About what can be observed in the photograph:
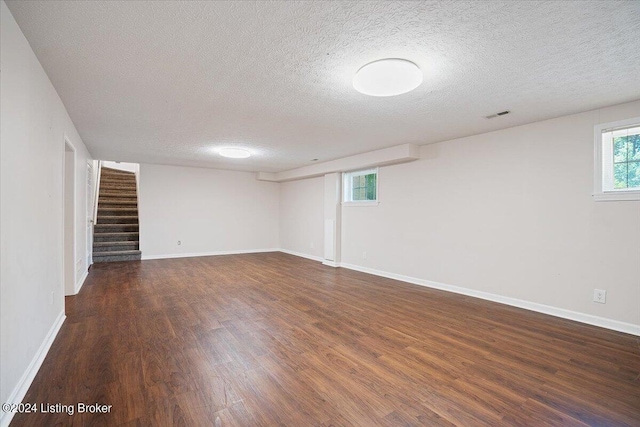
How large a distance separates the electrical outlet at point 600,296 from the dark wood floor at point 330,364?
0.31 m

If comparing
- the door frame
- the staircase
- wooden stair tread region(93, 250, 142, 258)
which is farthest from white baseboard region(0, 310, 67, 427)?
the staircase

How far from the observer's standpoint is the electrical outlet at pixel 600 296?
9.61 ft

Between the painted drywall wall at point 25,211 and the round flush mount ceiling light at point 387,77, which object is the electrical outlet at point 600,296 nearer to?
the round flush mount ceiling light at point 387,77

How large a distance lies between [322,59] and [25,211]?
227cm

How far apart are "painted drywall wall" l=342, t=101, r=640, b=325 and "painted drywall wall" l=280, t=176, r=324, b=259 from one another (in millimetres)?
2320

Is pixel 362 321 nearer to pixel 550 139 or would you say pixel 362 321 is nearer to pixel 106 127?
pixel 550 139

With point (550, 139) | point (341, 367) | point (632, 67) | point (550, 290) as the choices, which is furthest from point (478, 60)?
point (550, 290)

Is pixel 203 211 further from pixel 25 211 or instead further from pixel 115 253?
pixel 25 211

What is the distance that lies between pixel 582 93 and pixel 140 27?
3.64m

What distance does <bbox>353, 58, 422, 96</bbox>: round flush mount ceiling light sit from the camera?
79.4 inches

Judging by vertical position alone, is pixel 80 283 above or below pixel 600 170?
below

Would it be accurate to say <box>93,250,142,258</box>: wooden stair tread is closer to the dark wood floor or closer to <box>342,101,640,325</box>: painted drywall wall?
the dark wood floor

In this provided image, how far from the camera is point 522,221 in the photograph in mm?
3541

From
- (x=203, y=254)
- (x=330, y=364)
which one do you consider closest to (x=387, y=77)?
(x=330, y=364)
